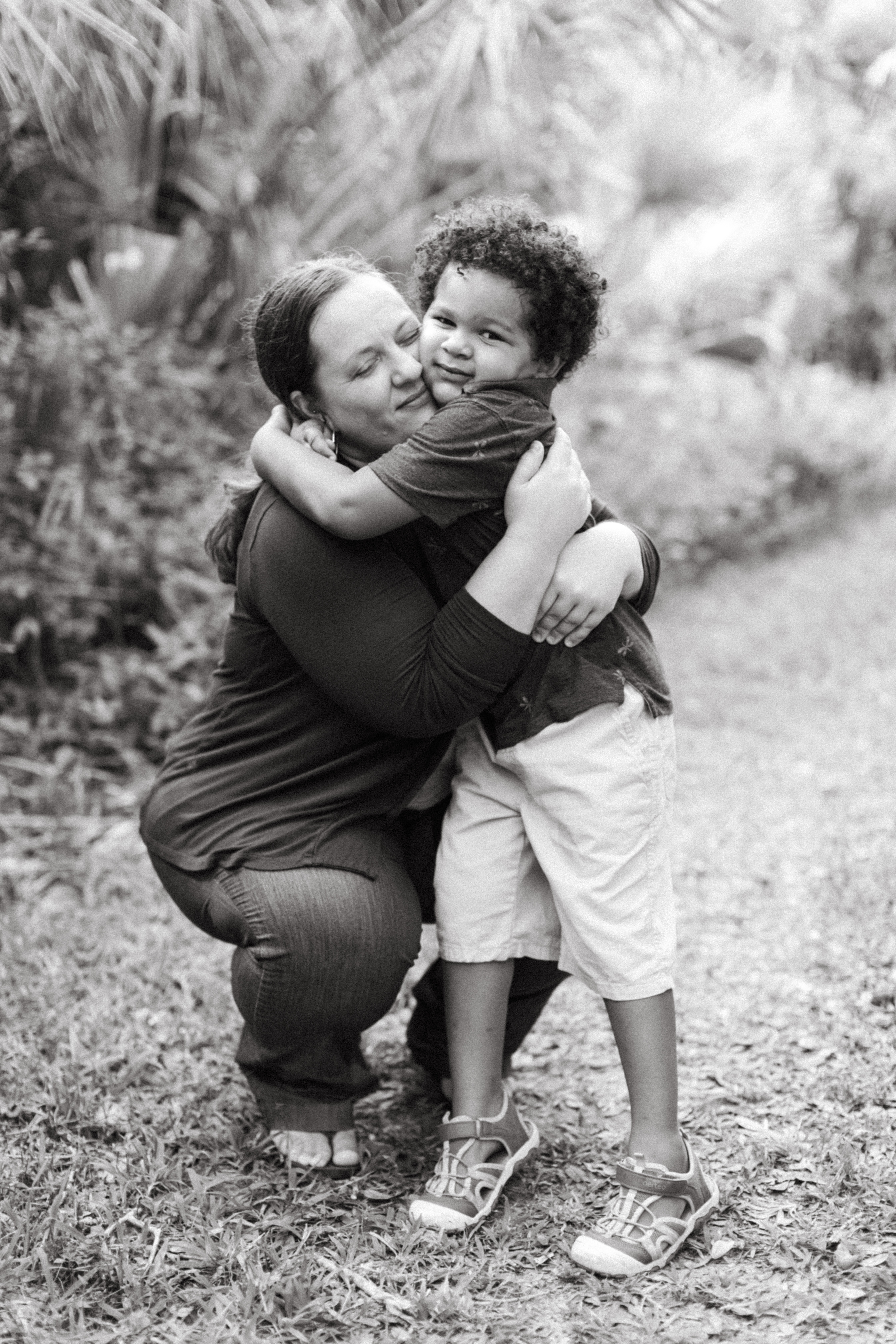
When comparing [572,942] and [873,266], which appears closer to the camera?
[572,942]

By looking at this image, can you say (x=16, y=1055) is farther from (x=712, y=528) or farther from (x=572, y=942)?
(x=712, y=528)

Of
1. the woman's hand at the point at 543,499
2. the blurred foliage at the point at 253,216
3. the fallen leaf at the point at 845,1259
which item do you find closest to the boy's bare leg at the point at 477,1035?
the fallen leaf at the point at 845,1259

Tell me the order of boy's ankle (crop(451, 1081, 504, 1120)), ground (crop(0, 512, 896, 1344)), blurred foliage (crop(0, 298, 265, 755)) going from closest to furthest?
ground (crop(0, 512, 896, 1344))
boy's ankle (crop(451, 1081, 504, 1120))
blurred foliage (crop(0, 298, 265, 755))

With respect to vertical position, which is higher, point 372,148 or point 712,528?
point 372,148

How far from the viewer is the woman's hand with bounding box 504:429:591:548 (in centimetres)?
229

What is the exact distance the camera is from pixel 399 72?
5984 mm

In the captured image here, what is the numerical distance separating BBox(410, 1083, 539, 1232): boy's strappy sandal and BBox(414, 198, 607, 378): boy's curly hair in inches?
51.3

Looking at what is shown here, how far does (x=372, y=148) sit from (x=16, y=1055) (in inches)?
186

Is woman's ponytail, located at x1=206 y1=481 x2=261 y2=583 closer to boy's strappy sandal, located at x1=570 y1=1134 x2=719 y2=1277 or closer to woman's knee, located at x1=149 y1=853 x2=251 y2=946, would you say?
woman's knee, located at x1=149 y1=853 x2=251 y2=946

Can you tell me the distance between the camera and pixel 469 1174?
2416 millimetres

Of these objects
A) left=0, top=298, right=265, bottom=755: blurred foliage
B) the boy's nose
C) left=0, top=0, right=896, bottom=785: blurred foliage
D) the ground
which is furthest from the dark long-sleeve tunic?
left=0, top=298, right=265, bottom=755: blurred foliage

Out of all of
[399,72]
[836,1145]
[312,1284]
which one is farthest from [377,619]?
[399,72]

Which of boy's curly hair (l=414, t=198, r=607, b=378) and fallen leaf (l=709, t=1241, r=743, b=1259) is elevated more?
boy's curly hair (l=414, t=198, r=607, b=378)

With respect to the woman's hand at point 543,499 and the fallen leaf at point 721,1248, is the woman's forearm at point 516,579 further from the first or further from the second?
the fallen leaf at point 721,1248
